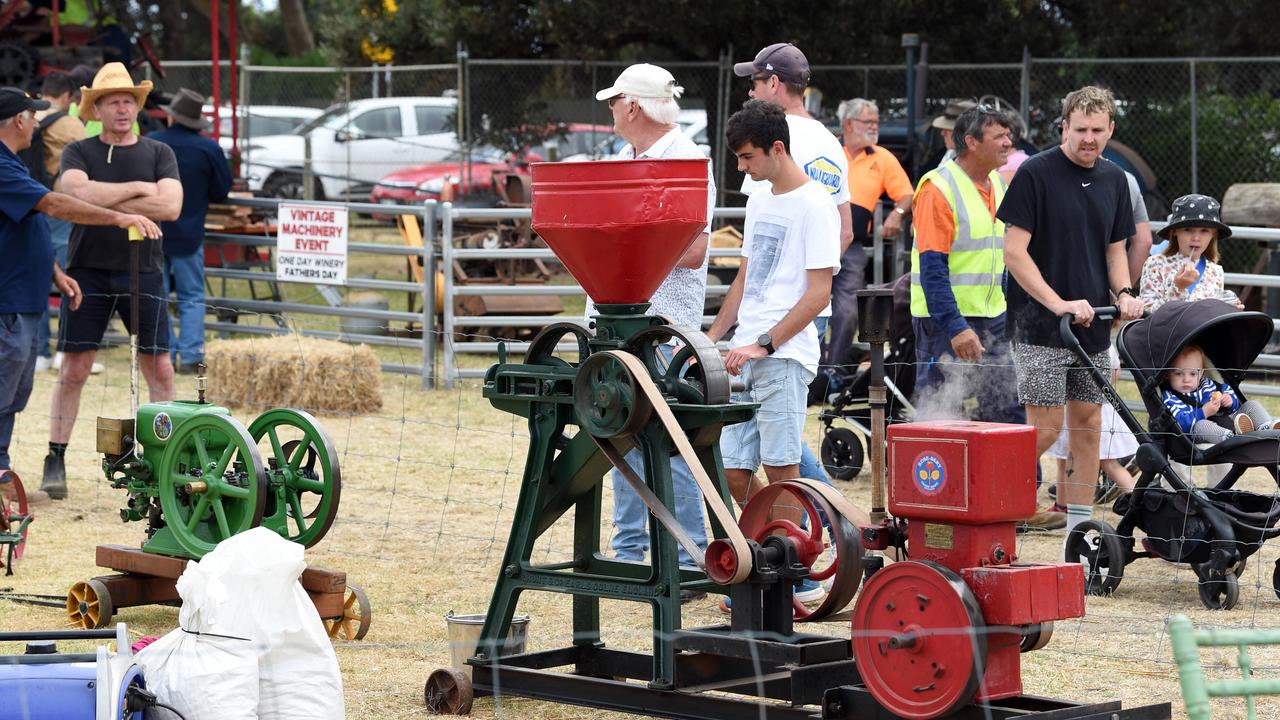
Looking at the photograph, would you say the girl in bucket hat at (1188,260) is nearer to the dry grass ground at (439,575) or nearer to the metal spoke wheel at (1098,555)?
the dry grass ground at (439,575)

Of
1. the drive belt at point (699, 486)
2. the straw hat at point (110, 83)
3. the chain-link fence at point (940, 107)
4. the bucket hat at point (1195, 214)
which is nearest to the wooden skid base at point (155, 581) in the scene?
the drive belt at point (699, 486)

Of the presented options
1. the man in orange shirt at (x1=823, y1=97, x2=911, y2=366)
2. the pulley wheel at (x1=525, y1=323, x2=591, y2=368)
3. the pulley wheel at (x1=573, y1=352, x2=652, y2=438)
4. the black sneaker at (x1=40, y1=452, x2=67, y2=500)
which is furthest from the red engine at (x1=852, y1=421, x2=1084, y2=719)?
the man in orange shirt at (x1=823, y1=97, x2=911, y2=366)

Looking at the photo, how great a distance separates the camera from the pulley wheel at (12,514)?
6926 millimetres

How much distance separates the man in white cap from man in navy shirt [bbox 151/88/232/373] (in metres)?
7.09

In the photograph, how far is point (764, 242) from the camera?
20.1 ft

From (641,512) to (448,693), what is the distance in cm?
152

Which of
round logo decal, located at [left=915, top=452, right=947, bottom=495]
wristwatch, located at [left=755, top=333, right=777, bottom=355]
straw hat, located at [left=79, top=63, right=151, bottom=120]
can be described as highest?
straw hat, located at [left=79, top=63, right=151, bottom=120]

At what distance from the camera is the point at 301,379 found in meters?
11.4

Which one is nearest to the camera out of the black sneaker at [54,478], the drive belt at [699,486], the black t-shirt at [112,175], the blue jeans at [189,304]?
the drive belt at [699,486]

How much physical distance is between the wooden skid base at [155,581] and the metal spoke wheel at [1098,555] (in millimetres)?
2928

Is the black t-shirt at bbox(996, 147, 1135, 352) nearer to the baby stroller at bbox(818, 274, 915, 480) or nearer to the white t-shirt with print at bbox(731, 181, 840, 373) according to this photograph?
the white t-shirt with print at bbox(731, 181, 840, 373)

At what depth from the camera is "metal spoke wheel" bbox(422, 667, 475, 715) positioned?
16.6 ft

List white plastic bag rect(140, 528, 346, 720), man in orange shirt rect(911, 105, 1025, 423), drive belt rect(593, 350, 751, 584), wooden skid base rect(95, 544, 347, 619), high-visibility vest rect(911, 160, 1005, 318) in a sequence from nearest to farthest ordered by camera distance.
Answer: white plastic bag rect(140, 528, 346, 720), drive belt rect(593, 350, 751, 584), wooden skid base rect(95, 544, 347, 619), man in orange shirt rect(911, 105, 1025, 423), high-visibility vest rect(911, 160, 1005, 318)

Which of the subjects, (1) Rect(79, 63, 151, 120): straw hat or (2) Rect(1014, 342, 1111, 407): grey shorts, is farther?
(1) Rect(79, 63, 151, 120): straw hat
